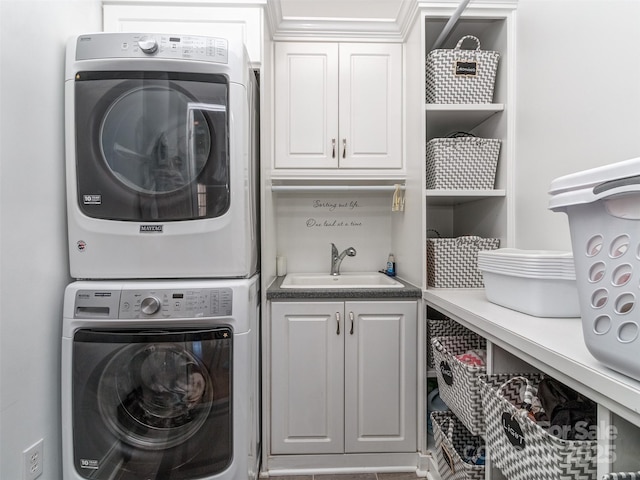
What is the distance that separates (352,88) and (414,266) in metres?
1.15

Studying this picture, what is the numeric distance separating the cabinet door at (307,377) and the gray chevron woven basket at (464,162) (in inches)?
35.7

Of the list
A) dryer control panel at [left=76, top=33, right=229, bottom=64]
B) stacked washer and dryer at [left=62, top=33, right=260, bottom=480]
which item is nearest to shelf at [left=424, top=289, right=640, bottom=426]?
stacked washer and dryer at [left=62, top=33, right=260, bottom=480]

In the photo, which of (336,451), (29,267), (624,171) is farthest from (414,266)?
(29,267)

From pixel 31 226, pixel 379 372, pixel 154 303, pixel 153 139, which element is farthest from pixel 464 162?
pixel 31 226

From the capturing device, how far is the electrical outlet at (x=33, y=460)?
1194mm

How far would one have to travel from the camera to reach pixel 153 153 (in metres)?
1.34

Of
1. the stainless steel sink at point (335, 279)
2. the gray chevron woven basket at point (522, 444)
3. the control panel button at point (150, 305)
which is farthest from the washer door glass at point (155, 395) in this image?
the gray chevron woven basket at point (522, 444)

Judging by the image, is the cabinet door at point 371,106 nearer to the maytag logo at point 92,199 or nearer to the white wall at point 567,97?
the white wall at point 567,97

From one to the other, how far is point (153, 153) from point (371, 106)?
1305 mm

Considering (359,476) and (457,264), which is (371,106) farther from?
(359,476)

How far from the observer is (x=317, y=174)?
1.99m

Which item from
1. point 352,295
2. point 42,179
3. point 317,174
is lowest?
point 352,295

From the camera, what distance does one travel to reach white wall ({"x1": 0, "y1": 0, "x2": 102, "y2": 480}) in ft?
3.69

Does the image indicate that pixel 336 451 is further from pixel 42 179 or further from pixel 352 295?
pixel 42 179
